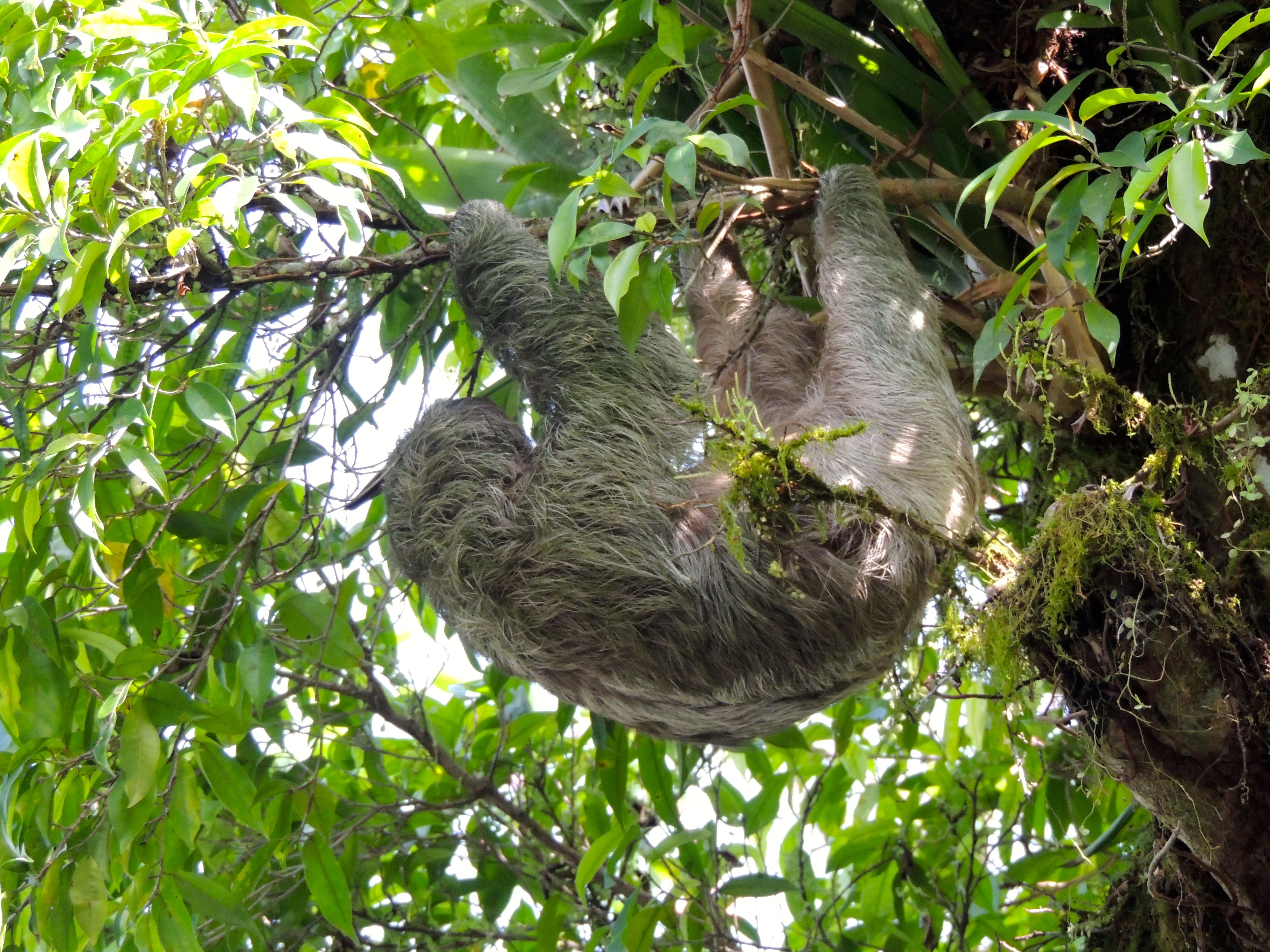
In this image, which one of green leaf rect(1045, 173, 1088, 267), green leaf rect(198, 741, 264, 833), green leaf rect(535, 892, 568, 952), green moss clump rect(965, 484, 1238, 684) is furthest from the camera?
green leaf rect(535, 892, 568, 952)

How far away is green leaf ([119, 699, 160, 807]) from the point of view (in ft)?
9.70

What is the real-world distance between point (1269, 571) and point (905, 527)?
929 millimetres

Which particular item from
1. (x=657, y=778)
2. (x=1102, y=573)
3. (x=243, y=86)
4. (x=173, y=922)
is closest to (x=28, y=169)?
(x=243, y=86)

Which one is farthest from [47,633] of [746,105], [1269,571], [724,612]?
[1269,571]

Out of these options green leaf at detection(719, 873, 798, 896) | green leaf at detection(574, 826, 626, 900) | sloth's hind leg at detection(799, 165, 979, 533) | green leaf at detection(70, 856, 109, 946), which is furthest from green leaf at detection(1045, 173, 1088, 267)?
green leaf at detection(719, 873, 798, 896)

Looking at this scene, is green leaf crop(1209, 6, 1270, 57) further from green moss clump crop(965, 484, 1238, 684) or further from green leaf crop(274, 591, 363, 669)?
green leaf crop(274, 591, 363, 669)

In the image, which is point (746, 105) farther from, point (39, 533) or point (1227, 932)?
point (1227, 932)

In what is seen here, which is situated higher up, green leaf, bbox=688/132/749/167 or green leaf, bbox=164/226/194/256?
green leaf, bbox=164/226/194/256

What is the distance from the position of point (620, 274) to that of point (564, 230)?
161 mm

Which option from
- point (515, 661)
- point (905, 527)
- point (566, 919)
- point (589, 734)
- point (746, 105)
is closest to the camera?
point (905, 527)

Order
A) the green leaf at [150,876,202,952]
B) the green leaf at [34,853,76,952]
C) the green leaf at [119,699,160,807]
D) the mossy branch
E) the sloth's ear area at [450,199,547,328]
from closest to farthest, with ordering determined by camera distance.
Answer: the mossy branch < the green leaf at [119,699,160,807] < the green leaf at [34,853,76,952] < the green leaf at [150,876,202,952] < the sloth's ear area at [450,199,547,328]

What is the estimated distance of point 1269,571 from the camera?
3.00 metres

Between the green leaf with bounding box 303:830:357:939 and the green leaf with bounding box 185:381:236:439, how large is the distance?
156cm

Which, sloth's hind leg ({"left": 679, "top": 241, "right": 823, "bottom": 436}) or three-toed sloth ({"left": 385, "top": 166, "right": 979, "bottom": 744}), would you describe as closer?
three-toed sloth ({"left": 385, "top": 166, "right": 979, "bottom": 744})
